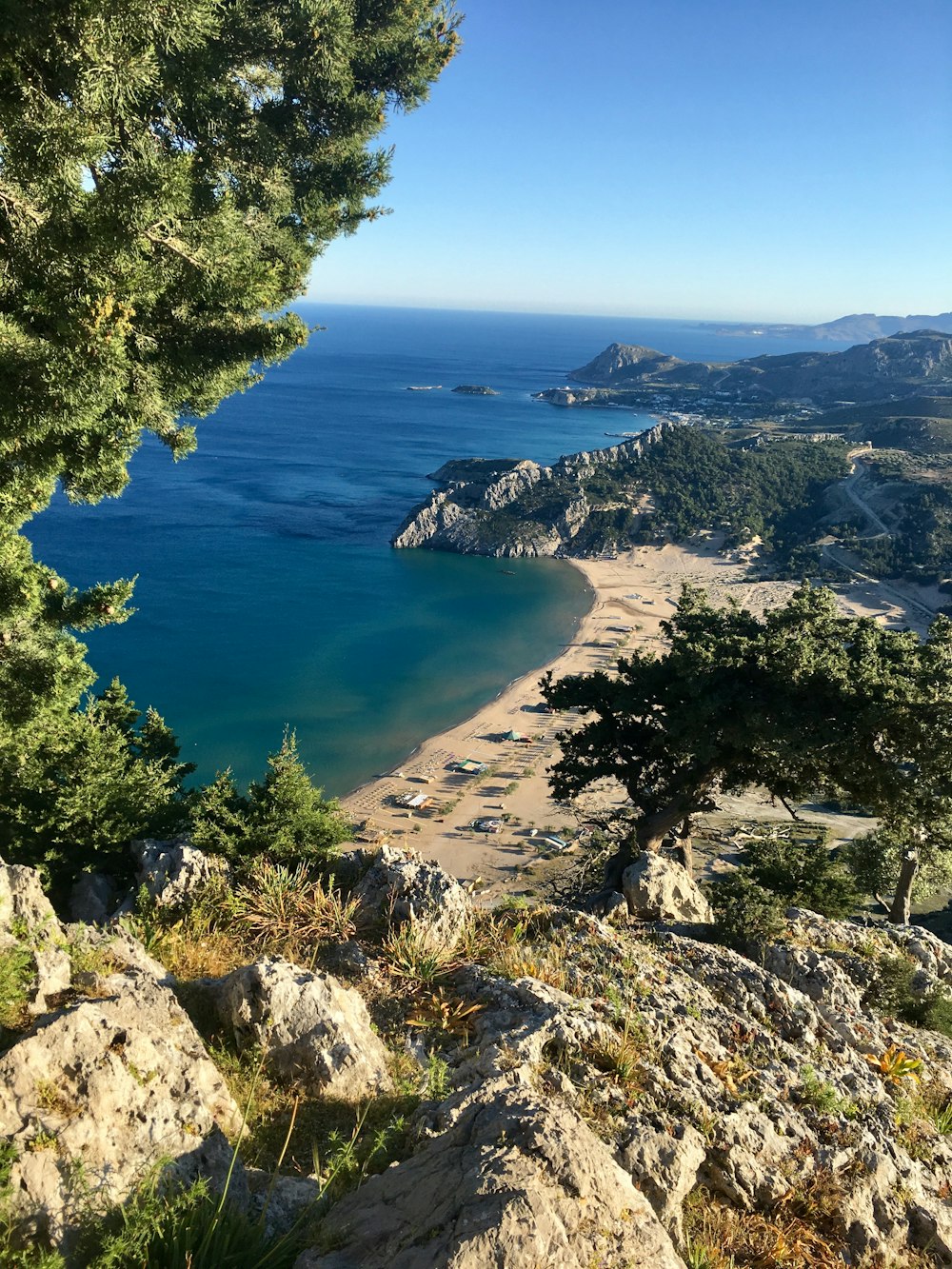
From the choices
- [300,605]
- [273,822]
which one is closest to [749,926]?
[273,822]

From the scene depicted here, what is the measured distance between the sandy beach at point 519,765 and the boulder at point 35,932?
16634 mm

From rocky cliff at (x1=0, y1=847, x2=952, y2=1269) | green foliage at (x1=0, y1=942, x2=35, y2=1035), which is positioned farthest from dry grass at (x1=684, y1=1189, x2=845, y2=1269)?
green foliage at (x1=0, y1=942, x2=35, y2=1035)

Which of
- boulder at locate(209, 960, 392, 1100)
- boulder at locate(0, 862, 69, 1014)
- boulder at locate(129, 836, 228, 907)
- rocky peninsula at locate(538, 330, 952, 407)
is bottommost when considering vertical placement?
boulder at locate(129, 836, 228, 907)

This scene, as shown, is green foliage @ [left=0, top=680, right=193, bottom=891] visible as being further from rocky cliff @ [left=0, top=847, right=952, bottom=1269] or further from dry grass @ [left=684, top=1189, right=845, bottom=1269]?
dry grass @ [left=684, top=1189, right=845, bottom=1269]

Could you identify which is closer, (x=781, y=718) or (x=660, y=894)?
(x=660, y=894)

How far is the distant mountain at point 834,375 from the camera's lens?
155 m

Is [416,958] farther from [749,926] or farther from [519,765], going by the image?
[519,765]

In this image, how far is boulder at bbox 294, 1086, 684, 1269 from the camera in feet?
9.11

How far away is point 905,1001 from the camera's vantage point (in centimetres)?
745

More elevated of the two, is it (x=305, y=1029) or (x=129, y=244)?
(x=129, y=244)

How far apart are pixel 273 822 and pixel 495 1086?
686 cm

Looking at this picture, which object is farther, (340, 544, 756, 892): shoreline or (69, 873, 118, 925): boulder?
(340, 544, 756, 892): shoreline

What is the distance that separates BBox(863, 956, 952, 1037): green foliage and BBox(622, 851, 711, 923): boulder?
8.63ft

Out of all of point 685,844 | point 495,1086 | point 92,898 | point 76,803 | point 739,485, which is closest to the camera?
point 495,1086
